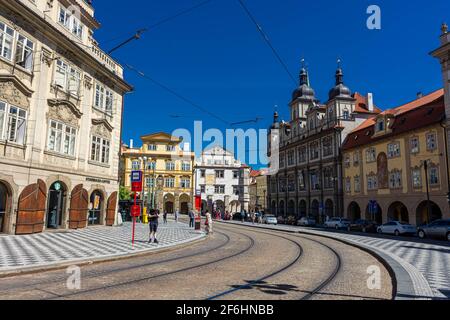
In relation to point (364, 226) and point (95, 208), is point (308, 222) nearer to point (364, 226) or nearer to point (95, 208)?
point (364, 226)

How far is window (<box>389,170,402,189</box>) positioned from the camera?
3869cm

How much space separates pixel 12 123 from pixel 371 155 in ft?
127

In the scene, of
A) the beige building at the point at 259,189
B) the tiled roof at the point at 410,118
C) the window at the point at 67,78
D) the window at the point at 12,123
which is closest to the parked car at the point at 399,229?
the tiled roof at the point at 410,118

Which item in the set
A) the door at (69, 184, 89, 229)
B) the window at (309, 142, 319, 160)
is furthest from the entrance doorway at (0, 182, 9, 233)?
the window at (309, 142, 319, 160)

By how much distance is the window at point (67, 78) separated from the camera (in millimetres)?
21938

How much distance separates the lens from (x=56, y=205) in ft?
73.0

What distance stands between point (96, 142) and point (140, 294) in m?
21.0

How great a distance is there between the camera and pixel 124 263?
1163 cm

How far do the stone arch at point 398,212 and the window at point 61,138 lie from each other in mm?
34106

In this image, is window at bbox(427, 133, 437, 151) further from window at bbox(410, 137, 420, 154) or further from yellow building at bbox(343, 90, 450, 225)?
window at bbox(410, 137, 420, 154)

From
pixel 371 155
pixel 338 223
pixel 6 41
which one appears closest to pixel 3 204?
pixel 6 41

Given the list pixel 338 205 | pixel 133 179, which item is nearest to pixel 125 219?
pixel 133 179

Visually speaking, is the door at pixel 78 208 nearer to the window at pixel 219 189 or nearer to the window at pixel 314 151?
the window at pixel 314 151
